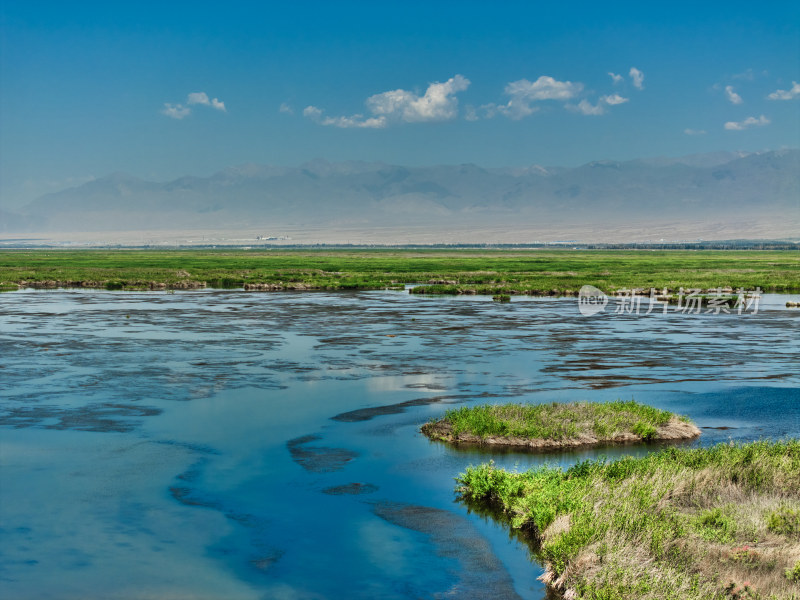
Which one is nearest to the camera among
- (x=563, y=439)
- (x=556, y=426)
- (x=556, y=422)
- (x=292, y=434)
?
(x=563, y=439)

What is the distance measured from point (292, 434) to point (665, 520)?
9.70 m

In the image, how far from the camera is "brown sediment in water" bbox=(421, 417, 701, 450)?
59.7ft

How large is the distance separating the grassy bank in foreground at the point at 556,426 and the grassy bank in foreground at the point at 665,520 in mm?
2658

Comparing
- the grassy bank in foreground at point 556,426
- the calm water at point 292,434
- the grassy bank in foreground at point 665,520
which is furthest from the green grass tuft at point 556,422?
the grassy bank in foreground at point 665,520

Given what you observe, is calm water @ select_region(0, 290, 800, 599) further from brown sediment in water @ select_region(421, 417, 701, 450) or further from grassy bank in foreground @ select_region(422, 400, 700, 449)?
grassy bank in foreground @ select_region(422, 400, 700, 449)

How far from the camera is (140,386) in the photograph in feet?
81.4

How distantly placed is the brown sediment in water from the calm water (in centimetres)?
56

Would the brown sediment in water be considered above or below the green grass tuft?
below

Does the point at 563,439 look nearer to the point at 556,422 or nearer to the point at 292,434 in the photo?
the point at 556,422

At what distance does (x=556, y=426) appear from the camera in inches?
733

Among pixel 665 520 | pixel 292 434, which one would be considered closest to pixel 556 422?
pixel 292 434

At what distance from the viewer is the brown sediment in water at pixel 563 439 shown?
59.7 ft

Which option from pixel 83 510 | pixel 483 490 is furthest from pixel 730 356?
pixel 83 510

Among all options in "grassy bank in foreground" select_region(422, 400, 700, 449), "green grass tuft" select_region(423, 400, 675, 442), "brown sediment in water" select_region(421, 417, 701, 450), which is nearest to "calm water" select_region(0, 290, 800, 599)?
"brown sediment in water" select_region(421, 417, 701, 450)
